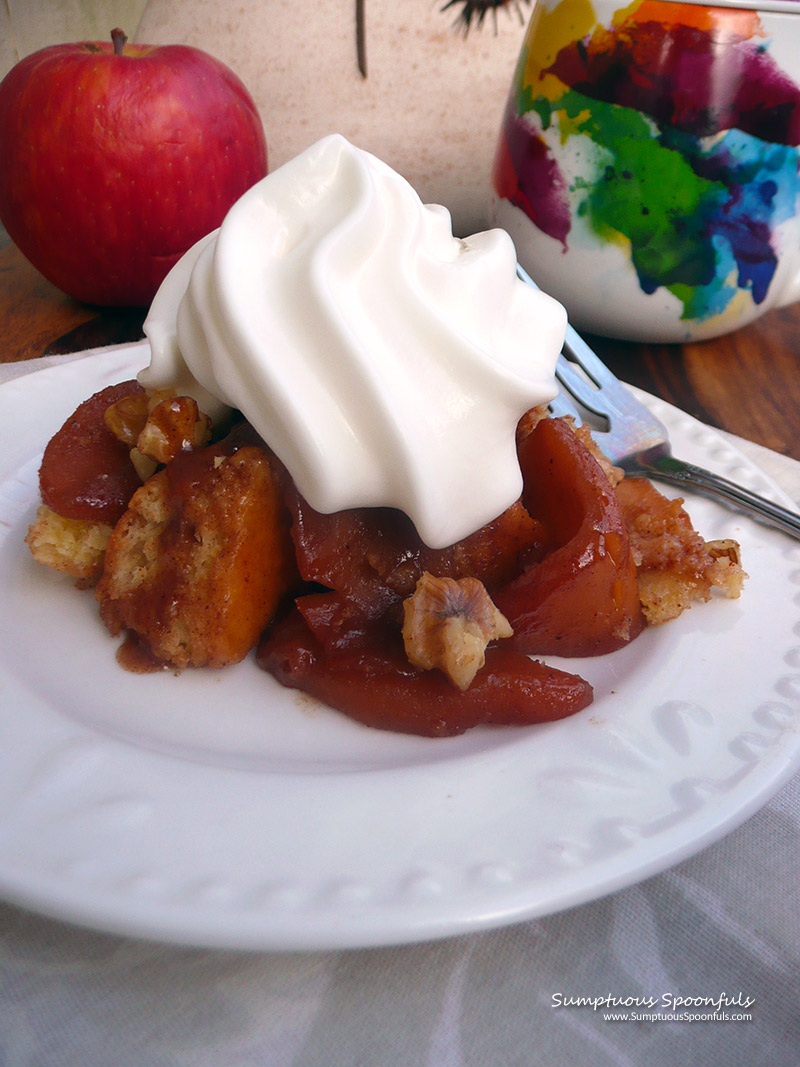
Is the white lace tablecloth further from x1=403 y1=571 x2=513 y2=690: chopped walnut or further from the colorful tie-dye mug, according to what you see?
the colorful tie-dye mug

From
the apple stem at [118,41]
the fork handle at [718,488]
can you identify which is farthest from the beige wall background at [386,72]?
the fork handle at [718,488]

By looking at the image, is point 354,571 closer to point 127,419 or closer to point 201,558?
point 201,558

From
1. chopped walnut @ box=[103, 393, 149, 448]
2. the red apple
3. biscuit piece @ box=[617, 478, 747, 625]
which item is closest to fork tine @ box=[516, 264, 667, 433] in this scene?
biscuit piece @ box=[617, 478, 747, 625]

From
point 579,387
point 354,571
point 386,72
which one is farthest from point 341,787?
point 386,72

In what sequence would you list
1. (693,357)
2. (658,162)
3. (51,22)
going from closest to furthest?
1. (658,162)
2. (693,357)
3. (51,22)

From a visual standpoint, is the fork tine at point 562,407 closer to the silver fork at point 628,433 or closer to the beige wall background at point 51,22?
the silver fork at point 628,433

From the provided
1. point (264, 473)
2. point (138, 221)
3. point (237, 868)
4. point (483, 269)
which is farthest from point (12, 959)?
point (138, 221)
